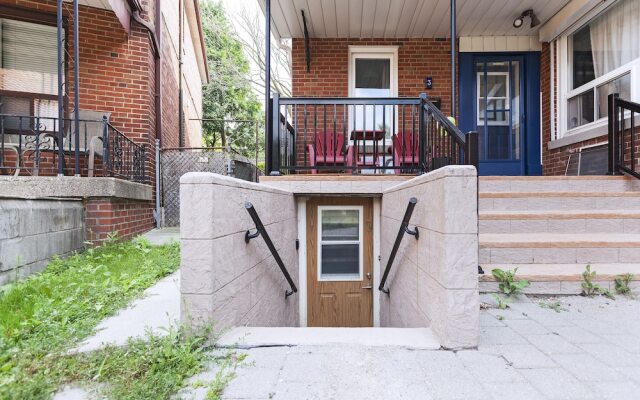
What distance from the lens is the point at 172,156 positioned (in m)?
6.02

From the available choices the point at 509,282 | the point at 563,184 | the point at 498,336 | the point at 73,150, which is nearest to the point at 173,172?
the point at 73,150

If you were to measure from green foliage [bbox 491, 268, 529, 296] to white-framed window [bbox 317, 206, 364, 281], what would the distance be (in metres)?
1.91

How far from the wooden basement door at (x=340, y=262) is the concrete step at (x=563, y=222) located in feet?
4.78

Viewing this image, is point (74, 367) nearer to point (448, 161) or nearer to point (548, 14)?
point (448, 161)

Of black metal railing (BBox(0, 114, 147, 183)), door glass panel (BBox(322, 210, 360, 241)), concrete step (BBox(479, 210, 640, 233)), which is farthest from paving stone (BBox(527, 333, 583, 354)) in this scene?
black metal railing (BBox(0, 114, 147, 183))

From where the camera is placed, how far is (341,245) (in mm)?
4328

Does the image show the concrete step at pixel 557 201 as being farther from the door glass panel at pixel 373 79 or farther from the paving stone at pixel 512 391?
the door glass panel at pixel 373 79

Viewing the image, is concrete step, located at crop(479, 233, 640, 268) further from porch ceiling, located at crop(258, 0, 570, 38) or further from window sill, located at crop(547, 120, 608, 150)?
porch ceiling, located at crop(258, 0, 570, 38)

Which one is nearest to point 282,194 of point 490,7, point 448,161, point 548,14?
point 448,161

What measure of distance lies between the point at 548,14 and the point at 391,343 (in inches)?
240

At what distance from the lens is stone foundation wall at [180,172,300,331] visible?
179cm

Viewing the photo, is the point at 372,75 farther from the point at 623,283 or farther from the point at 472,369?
the point at 472,369

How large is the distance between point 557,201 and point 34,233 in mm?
4869

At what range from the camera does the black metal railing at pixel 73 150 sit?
4212 mm
